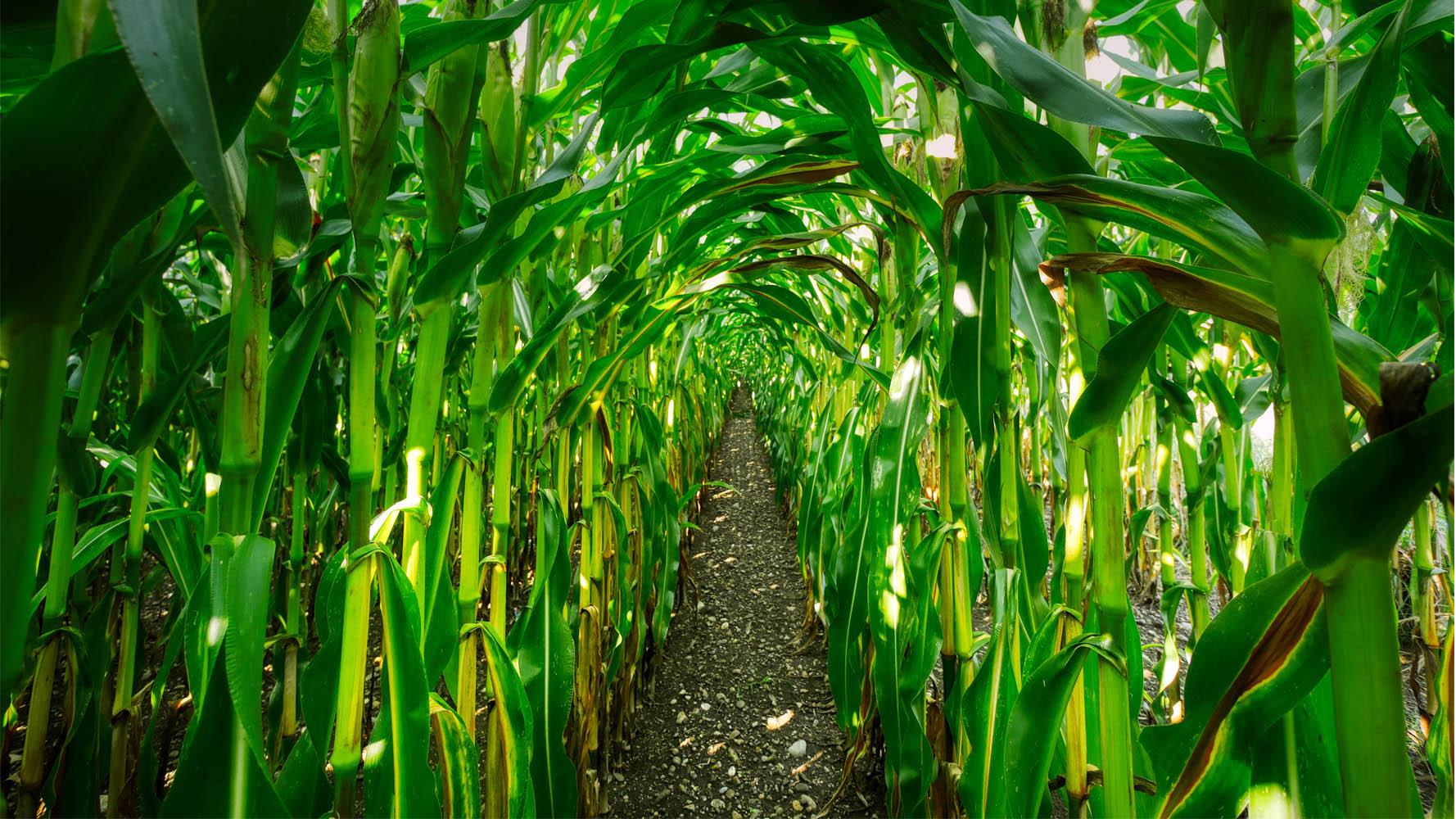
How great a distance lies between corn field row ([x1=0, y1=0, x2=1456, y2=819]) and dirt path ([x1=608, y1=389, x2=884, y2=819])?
0.26 m

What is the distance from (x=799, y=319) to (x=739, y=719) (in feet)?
3.51

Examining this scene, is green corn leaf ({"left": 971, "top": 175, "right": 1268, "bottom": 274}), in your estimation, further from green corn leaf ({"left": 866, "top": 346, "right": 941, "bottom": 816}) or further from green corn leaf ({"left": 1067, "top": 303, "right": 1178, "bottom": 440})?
green corn leaf ({"left": 866, "top": 346, "right": 941, "bottom": 816})

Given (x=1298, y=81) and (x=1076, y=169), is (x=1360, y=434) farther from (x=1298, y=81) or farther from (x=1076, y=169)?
(x=1076, y=169)

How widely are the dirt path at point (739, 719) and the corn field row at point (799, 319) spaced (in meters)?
A: 0.26

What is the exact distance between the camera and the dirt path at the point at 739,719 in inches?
52.3

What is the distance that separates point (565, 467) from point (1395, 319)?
45.1 inches

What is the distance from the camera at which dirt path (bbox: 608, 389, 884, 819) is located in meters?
1.33

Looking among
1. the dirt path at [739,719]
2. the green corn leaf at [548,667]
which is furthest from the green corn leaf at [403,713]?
the dirt path at [739,719]

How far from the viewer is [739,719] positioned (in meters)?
1.62

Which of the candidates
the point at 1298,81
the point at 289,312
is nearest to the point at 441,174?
the point at 289,312

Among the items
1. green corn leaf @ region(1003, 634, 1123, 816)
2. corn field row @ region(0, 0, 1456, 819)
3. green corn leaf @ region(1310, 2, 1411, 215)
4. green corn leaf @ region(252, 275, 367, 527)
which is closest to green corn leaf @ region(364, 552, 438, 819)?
corn field row @ region(0, 0, 1456, 819)

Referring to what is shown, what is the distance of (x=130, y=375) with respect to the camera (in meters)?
1.08

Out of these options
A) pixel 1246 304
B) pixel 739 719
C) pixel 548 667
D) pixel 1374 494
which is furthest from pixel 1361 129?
pixel 739 719

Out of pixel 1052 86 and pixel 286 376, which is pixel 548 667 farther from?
pixel 1052 86
